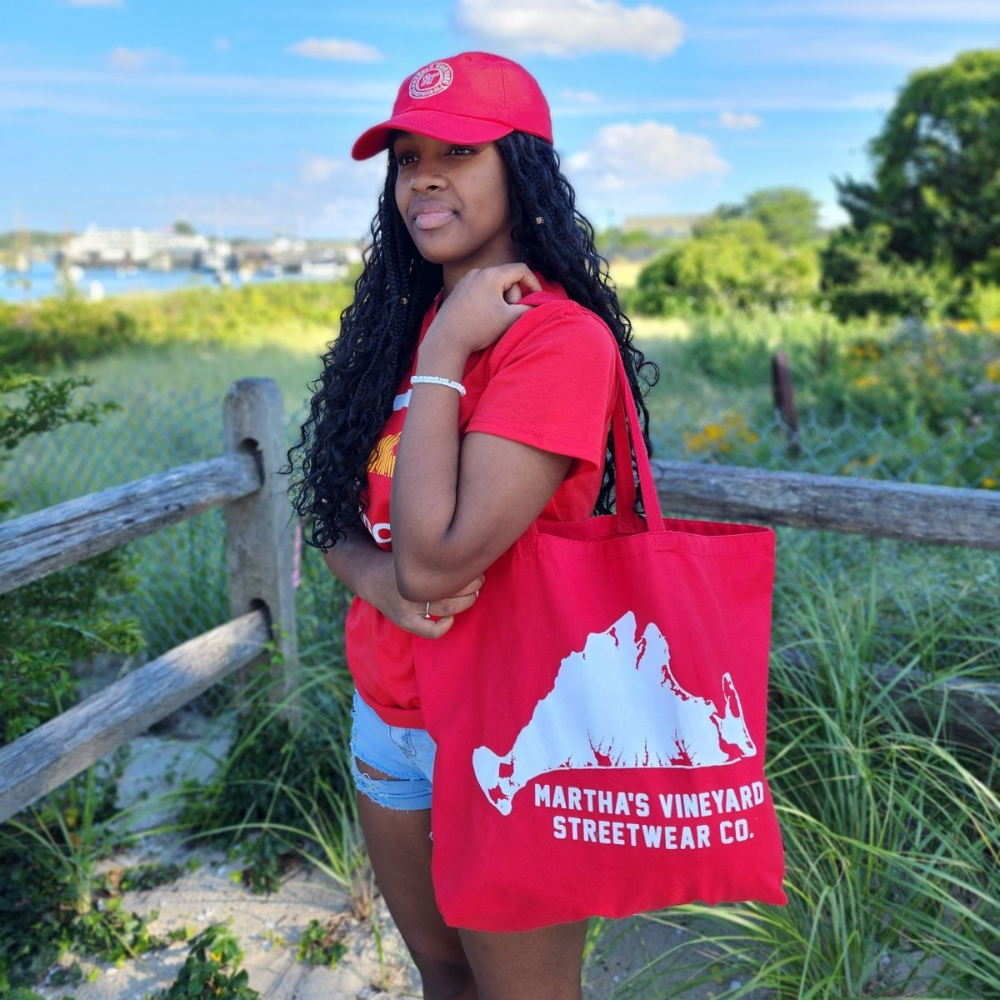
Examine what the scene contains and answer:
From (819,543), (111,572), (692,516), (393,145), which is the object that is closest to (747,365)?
(819,543)

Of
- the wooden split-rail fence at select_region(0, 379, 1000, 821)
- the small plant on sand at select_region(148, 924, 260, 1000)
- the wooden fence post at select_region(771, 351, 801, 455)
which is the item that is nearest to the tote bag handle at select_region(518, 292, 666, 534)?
the wooden split-rail fence at select_region(0, 379, 1000, 821)

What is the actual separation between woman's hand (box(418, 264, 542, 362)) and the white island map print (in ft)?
1.35

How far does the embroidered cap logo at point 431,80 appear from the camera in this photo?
1.38 m

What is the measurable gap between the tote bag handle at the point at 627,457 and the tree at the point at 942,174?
1617 cm

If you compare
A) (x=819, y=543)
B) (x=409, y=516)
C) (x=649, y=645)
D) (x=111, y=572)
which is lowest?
(x=819, y=543)

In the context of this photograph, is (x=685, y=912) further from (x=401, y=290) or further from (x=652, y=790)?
(x=401, y=290)

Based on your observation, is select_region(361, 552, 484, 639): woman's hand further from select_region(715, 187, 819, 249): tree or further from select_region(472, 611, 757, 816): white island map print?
select_region(715, 187, 819, 249): tree

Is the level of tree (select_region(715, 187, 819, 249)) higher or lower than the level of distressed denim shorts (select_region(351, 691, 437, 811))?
higher

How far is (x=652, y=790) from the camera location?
119 centimetres

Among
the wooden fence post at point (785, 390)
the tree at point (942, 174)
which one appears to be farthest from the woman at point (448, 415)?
the tree at point (942, 174)

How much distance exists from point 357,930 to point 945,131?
1771cm

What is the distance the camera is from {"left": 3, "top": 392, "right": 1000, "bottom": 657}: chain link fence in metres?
3.13

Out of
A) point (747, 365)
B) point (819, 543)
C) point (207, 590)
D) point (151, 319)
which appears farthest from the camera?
point (151, 319)

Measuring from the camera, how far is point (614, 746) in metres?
1.20
